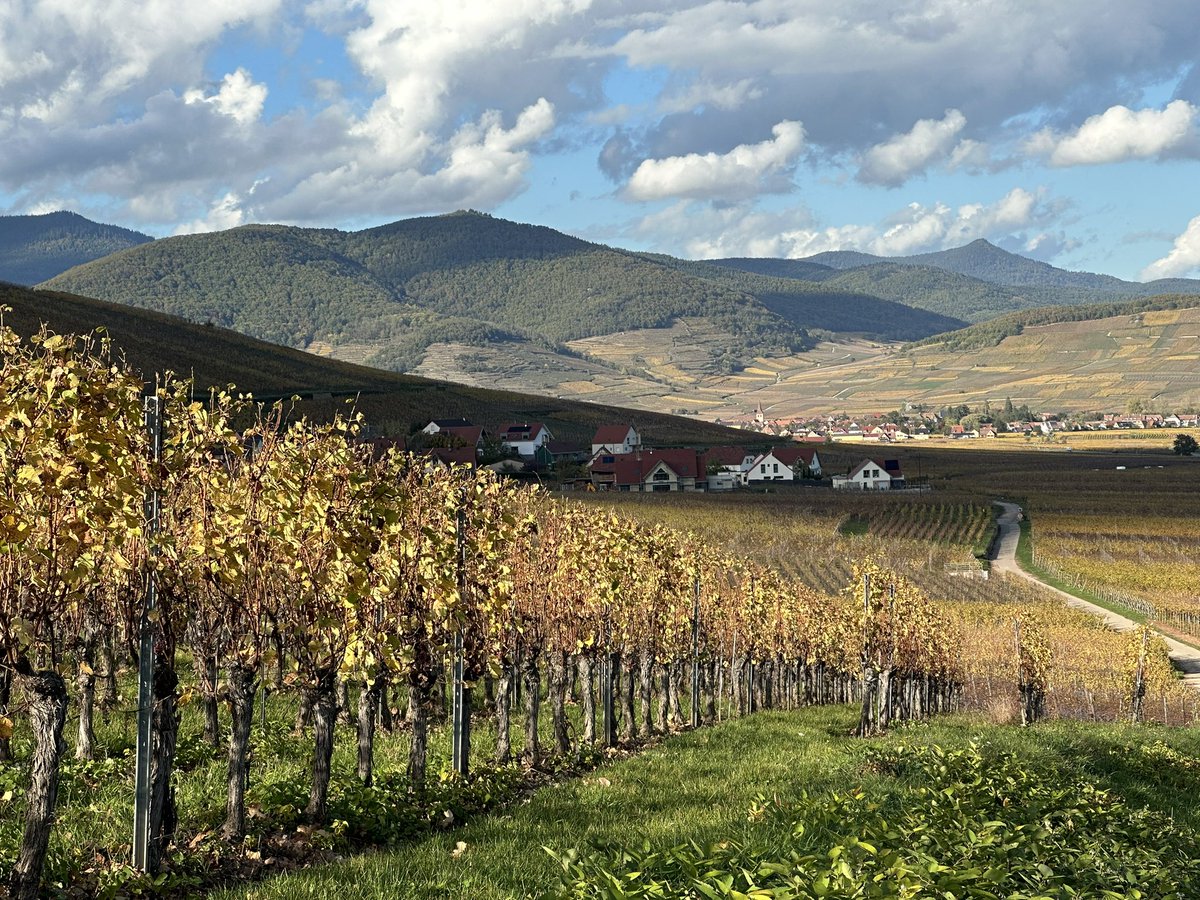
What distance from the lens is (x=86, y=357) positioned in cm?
995

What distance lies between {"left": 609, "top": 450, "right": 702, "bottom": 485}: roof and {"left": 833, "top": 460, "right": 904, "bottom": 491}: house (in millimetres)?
24645

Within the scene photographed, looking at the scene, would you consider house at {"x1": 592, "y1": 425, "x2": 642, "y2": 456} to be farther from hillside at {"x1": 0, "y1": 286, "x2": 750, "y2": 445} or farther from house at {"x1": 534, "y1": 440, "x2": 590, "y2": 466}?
hillside at {"x1": 0, "y1": 286, "x2": 750, "y2": 445}

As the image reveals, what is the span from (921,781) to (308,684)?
7794mm

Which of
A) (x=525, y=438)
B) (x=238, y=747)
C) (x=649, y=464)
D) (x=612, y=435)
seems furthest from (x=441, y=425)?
(x=238, y=747)

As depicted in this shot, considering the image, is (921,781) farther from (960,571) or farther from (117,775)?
(960,571)

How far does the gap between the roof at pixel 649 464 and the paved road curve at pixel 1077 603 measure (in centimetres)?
3807

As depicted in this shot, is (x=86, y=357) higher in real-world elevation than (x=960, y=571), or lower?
higher

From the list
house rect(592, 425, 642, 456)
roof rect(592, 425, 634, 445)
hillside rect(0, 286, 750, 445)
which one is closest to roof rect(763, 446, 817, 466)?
house rect(592, 425, 642, 456)

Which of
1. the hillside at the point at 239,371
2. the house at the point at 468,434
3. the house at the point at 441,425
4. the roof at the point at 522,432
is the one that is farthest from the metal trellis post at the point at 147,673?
the roof at the point at 522,432

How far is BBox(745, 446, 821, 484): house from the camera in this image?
486ft

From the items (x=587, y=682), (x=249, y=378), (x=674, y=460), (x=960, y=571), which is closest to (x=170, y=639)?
(x=587, y=682)

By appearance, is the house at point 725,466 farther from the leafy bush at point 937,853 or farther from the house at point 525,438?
the leafy bush at point 937,853

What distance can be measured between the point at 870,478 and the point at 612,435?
4111cm

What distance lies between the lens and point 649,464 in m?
133
